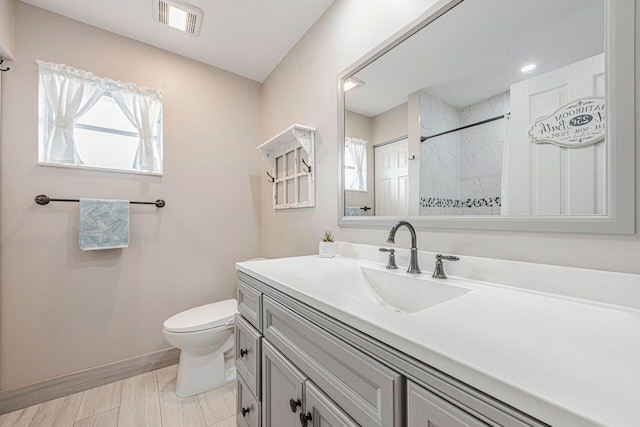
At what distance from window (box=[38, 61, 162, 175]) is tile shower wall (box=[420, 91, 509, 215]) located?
1.95 metres

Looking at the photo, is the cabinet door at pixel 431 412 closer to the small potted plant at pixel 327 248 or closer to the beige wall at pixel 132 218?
the small potted plant at pixel 327 248

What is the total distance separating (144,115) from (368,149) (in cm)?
173

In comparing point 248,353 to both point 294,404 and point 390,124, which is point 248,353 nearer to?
point 294,404

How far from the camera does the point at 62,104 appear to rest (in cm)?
169

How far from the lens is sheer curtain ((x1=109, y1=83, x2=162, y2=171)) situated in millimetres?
1903

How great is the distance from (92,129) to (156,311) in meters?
1.41

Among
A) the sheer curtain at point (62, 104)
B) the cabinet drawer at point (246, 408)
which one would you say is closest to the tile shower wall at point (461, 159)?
the cabinet drawer at point (246, 408)

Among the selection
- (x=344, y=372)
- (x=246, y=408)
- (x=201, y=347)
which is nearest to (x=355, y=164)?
(x=344, y=372)

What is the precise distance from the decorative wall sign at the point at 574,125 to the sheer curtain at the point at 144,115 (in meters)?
2.30

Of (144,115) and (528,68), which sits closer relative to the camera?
(528,68)

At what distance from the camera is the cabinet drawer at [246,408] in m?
1.09

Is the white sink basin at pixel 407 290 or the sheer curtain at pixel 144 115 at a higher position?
the sheer curtain at pixel 144 115

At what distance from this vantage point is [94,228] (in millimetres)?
1715

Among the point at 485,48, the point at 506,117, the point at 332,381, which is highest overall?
the point at 485,48
